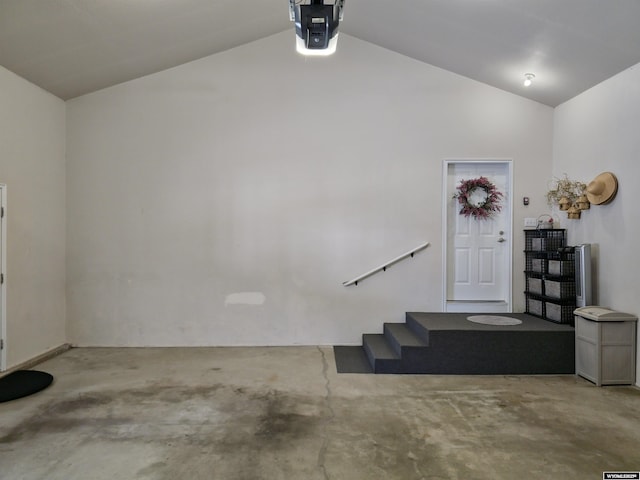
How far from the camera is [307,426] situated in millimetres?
2965

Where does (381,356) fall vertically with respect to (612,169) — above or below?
below

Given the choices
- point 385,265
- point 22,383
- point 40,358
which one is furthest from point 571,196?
point 40,358

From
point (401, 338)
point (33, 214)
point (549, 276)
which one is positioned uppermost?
point (33, 214)

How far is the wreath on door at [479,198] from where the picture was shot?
5.09 meters

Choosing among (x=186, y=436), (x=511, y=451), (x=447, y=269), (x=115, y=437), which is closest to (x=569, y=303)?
(x=447, y=269)

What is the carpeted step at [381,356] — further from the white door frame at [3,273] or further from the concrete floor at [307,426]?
the white door frame at [3,273]

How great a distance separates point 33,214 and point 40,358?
1.60 m

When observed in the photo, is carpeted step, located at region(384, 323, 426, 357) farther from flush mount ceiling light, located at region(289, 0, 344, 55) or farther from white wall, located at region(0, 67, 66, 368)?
white wall, located at region(0, 67, 66, 368)

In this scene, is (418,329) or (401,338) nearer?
(401,338)

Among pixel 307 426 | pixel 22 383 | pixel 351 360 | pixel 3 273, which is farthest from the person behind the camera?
pixel 351 360

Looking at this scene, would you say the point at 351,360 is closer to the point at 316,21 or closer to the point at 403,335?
the point at 403,335

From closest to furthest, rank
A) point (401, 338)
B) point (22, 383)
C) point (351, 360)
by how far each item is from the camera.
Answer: point (22, 383) < point (401, 338) < point (351, 360)

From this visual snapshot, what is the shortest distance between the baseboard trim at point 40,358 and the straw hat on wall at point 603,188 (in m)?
6.18

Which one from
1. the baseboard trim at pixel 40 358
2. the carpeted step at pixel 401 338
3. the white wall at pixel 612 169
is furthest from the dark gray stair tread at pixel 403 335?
the baseboard trim at pixel 40 358
